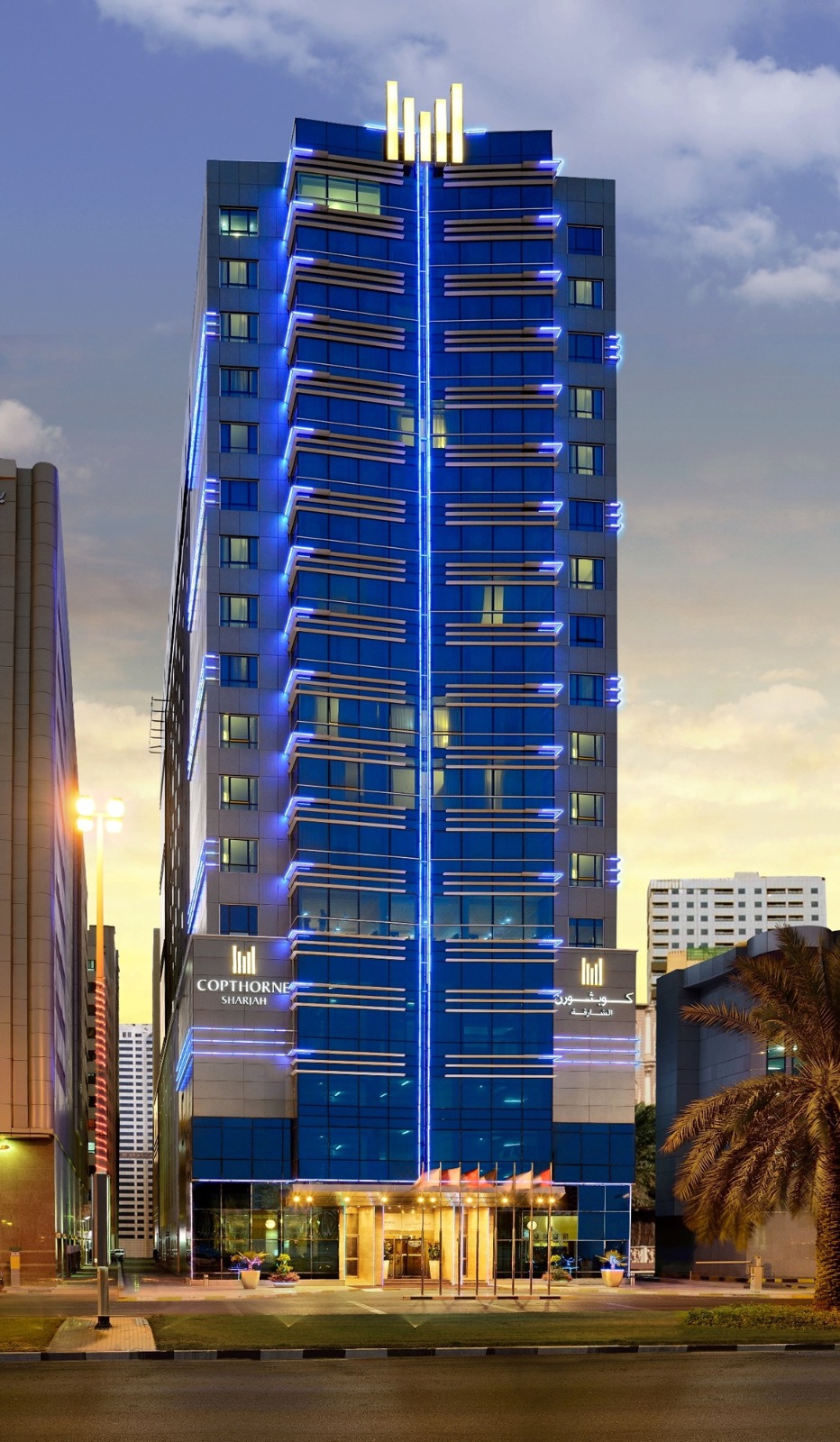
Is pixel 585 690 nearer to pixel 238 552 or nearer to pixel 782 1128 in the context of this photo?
pixel 238 552

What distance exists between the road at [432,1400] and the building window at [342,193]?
80956 mm

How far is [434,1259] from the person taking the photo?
101625mm

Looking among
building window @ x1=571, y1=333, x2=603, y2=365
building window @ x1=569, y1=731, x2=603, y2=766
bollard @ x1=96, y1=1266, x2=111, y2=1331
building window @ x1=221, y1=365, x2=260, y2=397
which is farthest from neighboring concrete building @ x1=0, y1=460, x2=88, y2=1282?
bollard @ x1=96, y1=1266, x2=111, y2=1331

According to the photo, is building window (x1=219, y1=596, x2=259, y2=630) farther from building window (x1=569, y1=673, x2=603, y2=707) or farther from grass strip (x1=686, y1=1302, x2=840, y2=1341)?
grass strip (x1=686, y1=1302, x2=840, y2=1341)

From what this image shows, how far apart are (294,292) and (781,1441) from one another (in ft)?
293

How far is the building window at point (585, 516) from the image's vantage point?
4434 inches

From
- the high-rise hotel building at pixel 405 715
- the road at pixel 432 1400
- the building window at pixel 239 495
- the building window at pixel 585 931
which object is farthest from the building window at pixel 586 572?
the road at pixel 432 1400

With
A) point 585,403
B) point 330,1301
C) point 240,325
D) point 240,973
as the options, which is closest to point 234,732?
point 240,973

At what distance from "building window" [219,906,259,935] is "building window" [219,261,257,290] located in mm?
35991

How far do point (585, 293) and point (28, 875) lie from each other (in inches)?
1874

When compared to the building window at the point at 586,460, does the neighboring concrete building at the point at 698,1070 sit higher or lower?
lower

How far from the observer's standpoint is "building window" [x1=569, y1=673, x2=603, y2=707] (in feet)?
364

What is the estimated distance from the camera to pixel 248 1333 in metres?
47.5

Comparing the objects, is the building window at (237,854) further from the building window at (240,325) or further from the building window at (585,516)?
the building window at (240,325)
